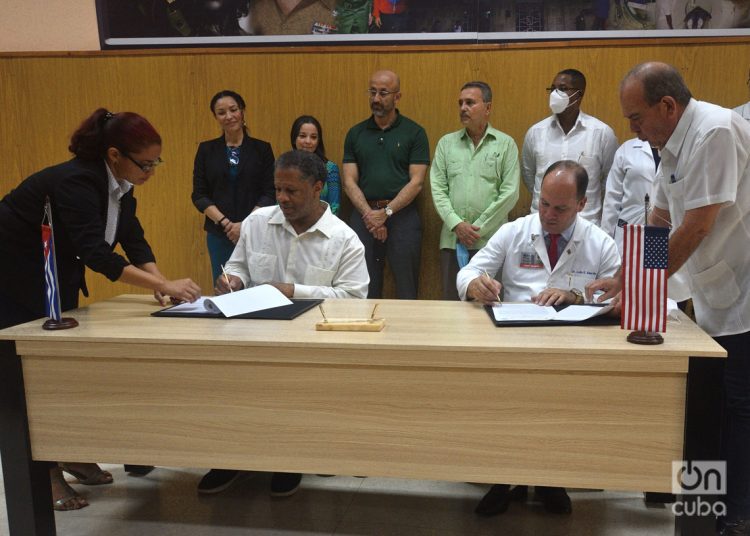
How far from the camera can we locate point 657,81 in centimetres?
190

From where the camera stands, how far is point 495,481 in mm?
1762

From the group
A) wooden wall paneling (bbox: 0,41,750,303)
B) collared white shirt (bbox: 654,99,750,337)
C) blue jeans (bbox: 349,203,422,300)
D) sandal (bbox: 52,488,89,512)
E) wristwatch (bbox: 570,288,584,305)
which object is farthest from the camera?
wooden wall paneling (bbox: 0,41,750,303)

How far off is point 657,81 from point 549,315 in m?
0.76

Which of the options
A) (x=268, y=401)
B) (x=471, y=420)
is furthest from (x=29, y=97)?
(x=471, y=420)

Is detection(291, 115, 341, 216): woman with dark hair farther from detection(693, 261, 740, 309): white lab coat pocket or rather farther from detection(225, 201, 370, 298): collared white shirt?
detection(693, 261, 740, 309): white lab coat pocket

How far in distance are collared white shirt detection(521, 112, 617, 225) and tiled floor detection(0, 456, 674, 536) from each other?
5.74ft

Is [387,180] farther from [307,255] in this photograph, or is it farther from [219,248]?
[307,255]

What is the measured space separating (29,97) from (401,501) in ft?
13.4

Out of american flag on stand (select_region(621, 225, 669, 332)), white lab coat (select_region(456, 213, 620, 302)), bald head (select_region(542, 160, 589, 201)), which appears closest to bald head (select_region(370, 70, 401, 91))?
white lab coat (select_region(456, 213, 620, 302))

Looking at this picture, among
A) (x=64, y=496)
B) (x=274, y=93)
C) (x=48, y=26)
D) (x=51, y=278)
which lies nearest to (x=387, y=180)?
(x=274, y=93)

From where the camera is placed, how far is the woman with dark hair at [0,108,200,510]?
2.19 m

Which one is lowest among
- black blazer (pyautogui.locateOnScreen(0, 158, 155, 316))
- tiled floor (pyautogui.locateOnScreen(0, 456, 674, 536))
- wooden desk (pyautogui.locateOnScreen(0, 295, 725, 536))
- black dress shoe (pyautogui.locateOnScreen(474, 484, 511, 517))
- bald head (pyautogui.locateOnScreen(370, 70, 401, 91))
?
tiled floor (pyautogui.locateOnScreen(0, 456, 674, 536))

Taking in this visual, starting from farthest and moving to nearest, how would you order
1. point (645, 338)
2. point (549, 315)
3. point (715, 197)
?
point (549, 315) < point (715, 197) < point (645, 338)

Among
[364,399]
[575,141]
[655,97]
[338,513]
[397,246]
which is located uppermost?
[655,97]
